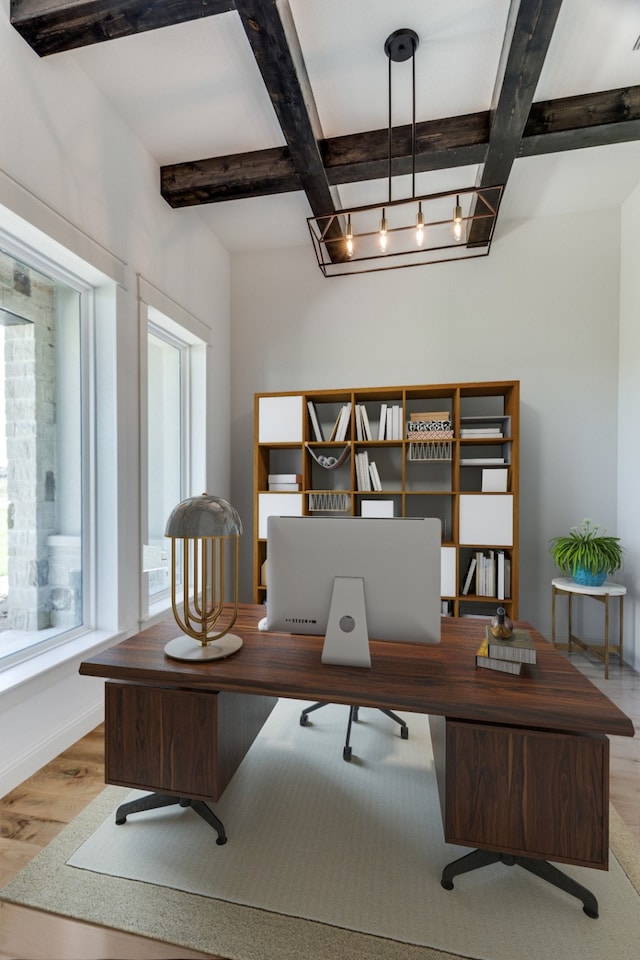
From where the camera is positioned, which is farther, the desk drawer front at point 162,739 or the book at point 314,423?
the book at point 314,423

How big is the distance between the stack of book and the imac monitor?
201cm

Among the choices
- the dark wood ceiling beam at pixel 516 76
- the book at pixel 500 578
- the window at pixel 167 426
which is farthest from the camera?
the book at pixel 500 578

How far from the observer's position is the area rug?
49.0 inches

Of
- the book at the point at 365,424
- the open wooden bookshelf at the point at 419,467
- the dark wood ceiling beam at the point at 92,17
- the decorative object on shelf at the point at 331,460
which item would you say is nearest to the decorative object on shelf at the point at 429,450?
the open wooden bookshelf at the point at 419,467

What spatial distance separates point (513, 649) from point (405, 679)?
35cm

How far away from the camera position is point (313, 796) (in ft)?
5.93

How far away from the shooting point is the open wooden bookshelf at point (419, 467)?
10.6ft

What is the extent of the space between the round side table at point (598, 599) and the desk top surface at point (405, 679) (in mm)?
1603

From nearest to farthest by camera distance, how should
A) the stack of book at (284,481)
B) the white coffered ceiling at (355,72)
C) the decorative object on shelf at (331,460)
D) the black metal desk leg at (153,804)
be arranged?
the black metal desk leg at (153,804) → the white coffered ceiling at (355,72) → the decorative object on shelf at (331,460) → the stack of book at (284,481)

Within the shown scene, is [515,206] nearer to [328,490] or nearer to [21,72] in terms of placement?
[328,490]

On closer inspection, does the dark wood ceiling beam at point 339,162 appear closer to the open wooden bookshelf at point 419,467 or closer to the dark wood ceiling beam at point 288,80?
the dark wood ceiling beam at point 288,80

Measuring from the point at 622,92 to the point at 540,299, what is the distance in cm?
133

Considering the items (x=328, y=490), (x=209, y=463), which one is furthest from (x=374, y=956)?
(x=209, y=463)

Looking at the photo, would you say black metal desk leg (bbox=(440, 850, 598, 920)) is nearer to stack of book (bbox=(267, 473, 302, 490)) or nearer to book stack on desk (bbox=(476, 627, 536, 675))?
book stack on desk (bbox=(476, 627, 536, 675))
